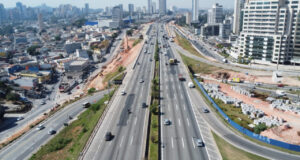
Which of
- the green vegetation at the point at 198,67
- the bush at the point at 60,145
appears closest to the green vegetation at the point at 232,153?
the bush at the point at 60,145

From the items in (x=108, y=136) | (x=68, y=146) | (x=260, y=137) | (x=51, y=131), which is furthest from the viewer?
(x=51, y=131)

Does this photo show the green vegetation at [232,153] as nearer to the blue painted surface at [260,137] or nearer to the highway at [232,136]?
the highway at [232,136]

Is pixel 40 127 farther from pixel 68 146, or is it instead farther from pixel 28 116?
pixel 28 116

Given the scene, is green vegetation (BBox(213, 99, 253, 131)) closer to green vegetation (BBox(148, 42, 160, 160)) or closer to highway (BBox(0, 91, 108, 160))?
green vegetation (BBox(148, 42, 160, 160))

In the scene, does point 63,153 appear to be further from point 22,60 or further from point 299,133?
point 22,60

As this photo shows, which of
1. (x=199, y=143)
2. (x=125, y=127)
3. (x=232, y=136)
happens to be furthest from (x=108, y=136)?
(x=232, y=136)

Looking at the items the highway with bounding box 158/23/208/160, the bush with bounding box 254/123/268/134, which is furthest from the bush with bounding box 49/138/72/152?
the bush with bounding box 254/123/268/134

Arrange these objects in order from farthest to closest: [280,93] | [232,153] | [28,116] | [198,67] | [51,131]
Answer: [198,67], [28,116], [280,93], [51,131], [232,153]
